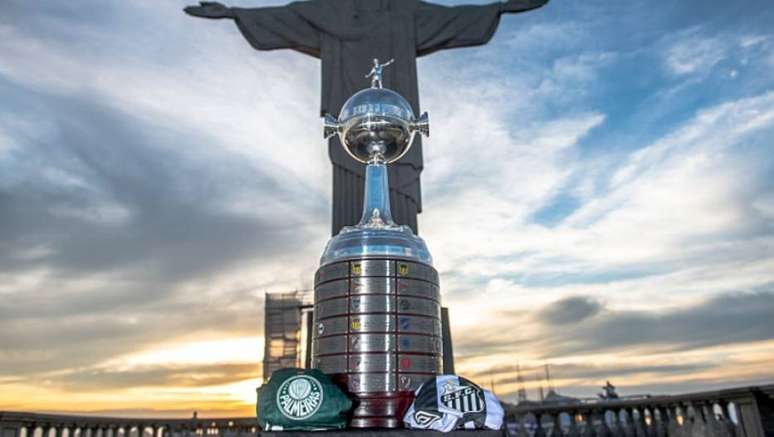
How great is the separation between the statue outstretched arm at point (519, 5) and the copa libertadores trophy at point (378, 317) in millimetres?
4326

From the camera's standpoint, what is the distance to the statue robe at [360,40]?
6586mm

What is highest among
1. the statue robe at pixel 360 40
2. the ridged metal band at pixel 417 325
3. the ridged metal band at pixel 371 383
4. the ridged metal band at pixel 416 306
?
the statue robe at pixel 360 40

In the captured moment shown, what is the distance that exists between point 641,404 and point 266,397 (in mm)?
2612

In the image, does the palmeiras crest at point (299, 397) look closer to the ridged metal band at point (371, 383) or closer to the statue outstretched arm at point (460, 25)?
the ridged metal band at point (371, 383)

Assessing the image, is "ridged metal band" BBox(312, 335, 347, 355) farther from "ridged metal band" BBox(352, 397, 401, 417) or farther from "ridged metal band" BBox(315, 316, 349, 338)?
"ridged metal band" BBox(352, 397, 401, 417)

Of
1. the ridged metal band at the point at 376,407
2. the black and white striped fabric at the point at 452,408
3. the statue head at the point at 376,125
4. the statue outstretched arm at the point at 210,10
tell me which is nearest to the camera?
the black and white striped fabric at the point at 452,408

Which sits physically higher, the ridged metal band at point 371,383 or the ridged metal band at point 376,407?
the ridged metal band at point 371,383

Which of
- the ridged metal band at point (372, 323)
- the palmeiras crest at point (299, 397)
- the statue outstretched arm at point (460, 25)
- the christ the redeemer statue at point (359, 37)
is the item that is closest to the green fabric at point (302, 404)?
the palmeiras crest at point (299, 397)

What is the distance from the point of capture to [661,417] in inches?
154

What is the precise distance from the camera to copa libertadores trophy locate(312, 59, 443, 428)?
3283mm

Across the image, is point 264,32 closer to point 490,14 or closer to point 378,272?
point 490,14

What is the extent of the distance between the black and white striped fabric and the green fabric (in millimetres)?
383

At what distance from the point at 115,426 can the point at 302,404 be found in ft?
9.00

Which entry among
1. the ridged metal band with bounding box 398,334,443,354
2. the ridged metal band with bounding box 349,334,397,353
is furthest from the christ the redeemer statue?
the ridged metal band with bounding box 349,334,397,353
